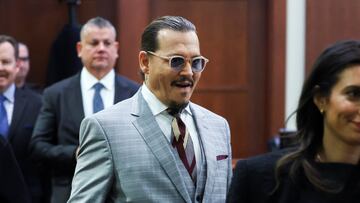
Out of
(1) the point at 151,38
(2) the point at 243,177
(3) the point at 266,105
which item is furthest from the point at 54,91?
(3) the point at 266,105

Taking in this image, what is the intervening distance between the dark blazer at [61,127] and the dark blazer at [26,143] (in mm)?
A: 367

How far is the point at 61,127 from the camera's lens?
4.09m

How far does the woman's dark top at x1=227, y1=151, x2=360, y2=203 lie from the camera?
2117 millimetres

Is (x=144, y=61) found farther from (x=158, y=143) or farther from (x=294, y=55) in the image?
(x=294, y=55)

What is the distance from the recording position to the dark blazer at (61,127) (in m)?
4.01

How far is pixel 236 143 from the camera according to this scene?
6.46m

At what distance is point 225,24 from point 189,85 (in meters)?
3.70

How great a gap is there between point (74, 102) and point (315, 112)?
216 cm

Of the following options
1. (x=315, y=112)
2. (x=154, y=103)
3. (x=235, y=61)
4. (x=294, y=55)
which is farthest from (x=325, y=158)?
(x=235, y=61)

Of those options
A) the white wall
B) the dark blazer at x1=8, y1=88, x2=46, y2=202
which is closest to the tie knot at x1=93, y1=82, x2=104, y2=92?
the dark blazer at x1=8, y1=88, x2=46, y2=202

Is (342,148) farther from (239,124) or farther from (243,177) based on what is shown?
(239,124)

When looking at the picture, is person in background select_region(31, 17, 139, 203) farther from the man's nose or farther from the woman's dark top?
the woman's dark top

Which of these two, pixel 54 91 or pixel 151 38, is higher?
pixel 151 38

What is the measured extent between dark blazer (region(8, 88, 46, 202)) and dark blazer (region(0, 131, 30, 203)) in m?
1.07
